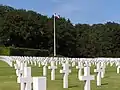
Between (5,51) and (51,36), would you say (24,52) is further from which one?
(51,36)

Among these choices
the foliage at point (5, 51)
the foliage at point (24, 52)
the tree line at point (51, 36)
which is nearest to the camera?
the foliage at point (5, 51)

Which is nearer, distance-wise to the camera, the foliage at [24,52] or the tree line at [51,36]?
the foliage at [24,52]

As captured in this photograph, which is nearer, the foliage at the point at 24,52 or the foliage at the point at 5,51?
the foliage at the point at 5,51

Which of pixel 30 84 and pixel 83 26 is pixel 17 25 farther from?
pixel 30 84

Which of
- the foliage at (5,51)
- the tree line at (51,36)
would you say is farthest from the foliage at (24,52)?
the tree line at (51,36)

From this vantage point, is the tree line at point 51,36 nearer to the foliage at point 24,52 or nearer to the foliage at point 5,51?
the foliage at point 24,52

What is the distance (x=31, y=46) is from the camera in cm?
8300

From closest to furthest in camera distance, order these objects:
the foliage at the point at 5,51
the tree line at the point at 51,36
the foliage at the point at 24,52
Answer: the foliage at the point at 5,51
the foliage at the point at 24,52
the tree line at the point at 51,36

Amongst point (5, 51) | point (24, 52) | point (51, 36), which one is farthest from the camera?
point (51, 36)

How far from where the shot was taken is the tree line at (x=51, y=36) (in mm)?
81312

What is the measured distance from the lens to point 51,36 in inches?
3413

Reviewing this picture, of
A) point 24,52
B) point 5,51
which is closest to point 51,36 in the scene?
point 24,52

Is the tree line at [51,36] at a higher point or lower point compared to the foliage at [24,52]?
higher

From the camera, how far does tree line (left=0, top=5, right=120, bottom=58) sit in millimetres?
81312
